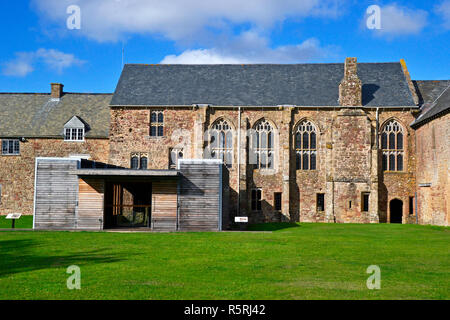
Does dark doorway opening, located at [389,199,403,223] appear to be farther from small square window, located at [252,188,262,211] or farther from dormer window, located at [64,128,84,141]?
dormer window, located at [64,128,84,141]

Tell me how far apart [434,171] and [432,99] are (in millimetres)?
7952

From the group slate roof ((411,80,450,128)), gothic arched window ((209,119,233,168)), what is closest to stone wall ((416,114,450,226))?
slate roof ((411,80,450,128))

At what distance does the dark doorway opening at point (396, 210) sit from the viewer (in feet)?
131

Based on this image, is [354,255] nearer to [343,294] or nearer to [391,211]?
[343,294]

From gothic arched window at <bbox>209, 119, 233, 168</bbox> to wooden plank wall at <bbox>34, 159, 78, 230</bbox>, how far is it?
14530 mm

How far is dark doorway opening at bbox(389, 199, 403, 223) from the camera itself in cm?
4003

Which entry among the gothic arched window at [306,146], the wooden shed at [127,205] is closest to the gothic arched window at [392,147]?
the gothic arched window at [306,146]

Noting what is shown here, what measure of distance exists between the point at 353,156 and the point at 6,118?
31009 mm

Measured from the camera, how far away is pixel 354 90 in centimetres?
4009

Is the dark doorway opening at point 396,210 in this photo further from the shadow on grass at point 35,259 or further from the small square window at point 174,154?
the shadow on grass at point 35,259

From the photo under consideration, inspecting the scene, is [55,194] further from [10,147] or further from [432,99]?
[432,99]

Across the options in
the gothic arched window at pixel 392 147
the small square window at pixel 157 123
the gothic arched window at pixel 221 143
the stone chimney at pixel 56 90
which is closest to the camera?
the gothic arched window at pixel 392 147

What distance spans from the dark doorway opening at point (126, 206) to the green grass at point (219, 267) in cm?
824
